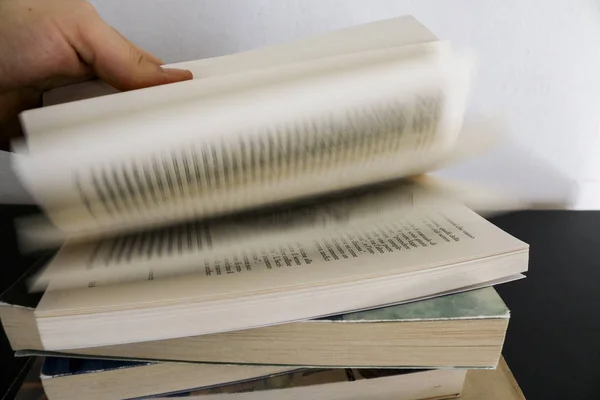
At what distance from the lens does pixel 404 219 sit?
14.6 inches

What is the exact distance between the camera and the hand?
36 cm

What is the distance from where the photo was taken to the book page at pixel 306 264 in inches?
10.9

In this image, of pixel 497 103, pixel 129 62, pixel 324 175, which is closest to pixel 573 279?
pixel 497 103

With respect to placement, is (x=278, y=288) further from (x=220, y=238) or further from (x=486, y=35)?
(x=486, y=35)

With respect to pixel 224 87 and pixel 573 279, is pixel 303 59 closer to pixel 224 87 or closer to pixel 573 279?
pixel 224 87

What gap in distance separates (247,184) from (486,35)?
1.21 feet

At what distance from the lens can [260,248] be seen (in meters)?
0.33

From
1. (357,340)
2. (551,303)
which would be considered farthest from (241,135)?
(551,303)

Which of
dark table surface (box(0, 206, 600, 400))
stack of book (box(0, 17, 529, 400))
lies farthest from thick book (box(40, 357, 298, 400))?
dark table surface (box(0, 206, 600, 400))

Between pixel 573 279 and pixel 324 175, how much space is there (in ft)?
1.08

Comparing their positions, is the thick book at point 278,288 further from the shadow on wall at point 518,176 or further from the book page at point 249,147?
the shadow on wall at point 518,176

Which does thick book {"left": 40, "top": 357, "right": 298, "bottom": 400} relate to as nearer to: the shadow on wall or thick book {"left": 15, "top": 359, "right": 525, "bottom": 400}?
thick book {"left": 15, "top": 359, "right": 525, "bottom": 400}

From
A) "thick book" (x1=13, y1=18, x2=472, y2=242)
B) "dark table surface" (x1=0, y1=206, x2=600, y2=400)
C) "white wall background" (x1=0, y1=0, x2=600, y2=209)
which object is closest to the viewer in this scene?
"thick book" (x1=13, y1=18, x2=472, y2=242)

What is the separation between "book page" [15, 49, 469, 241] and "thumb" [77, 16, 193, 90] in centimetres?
10
